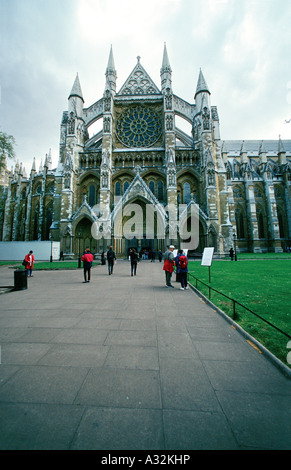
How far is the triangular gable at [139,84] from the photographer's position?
2897 centimetres

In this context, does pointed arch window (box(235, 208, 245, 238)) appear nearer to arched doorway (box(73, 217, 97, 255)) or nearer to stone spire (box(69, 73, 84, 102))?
arched doorway (box(73, 217, 97, 255))

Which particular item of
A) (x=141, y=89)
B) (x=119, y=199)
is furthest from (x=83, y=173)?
(x=141, y=89)

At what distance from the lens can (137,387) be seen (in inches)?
83.6

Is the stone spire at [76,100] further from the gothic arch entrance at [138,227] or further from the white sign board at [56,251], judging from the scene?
the white sign board at [56,251]

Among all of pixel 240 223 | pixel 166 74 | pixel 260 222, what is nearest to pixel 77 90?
pixel 166 74

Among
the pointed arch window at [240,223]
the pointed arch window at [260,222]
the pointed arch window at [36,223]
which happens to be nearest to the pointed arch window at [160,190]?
the pointed arch window at [240,223]

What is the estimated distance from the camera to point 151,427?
161 centimetres

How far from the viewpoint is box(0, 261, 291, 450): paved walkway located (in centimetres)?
153

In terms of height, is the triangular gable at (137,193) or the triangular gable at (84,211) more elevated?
the triangular gable at (137,193)

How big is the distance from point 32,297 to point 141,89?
32811 mm

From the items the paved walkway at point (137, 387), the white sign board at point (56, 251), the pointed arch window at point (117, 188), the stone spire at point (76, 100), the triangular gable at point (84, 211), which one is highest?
the stone spire at point (76, 100)

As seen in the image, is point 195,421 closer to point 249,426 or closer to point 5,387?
point 249,426

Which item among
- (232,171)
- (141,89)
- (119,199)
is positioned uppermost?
(141,89)

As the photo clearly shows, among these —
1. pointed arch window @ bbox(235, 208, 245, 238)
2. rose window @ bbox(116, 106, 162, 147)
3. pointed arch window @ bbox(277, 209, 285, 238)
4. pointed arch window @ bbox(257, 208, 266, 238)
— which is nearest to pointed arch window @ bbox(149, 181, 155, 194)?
rose window @ bbox(116, 106, 162, 147)
